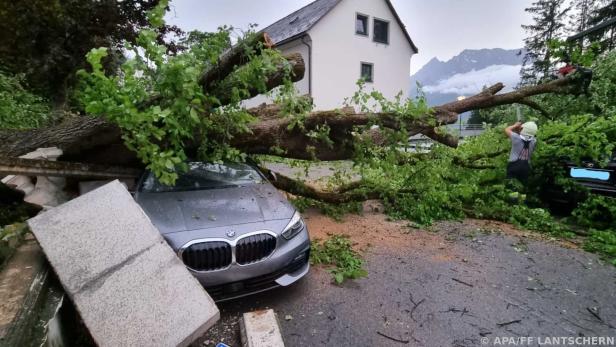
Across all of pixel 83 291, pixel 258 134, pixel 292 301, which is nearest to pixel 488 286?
pixel 292 301

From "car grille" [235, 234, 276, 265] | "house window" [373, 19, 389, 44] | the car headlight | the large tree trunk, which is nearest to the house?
"house window" [373, 19, 389, 44]

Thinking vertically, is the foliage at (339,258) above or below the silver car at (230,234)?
below

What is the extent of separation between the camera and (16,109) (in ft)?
19.6

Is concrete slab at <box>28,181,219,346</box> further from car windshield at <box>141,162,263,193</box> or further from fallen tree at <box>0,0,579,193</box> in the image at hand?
car windshield at <box>141,162,263,193</box>

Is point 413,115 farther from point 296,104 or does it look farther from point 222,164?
point 222,164

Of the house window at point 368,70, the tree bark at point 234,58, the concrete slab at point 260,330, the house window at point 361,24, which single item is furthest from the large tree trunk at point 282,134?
the house window at point 361,24

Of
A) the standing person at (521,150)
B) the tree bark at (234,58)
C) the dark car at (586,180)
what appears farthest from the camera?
the standing person at (521,150)

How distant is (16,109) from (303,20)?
1469cm

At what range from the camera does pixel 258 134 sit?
14.9 feet

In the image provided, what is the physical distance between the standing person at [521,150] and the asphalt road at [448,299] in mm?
1366

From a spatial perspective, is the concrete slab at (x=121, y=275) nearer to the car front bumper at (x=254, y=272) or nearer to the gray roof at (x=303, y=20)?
the car front bumper at (x=254, y=272)

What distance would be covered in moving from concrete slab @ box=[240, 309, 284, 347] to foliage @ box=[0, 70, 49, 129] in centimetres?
553

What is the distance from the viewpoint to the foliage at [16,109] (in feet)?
18.3

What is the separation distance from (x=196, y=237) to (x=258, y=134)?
2.07 meters
